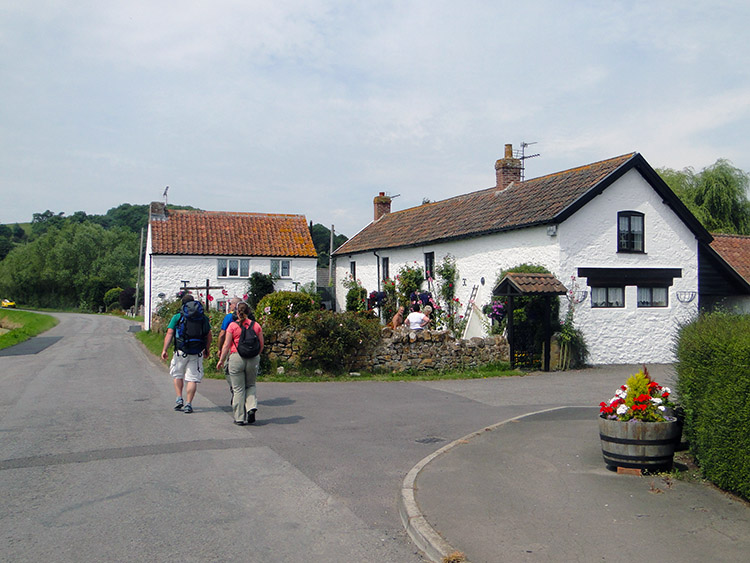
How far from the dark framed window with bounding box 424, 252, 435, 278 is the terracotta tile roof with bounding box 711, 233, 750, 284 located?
10665 mm

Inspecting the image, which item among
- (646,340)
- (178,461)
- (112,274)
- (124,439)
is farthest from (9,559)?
(112,274)

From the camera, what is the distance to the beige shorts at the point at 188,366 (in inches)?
408

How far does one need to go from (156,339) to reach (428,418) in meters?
17.7

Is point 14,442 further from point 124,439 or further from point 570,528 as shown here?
point 570,528

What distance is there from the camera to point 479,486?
6.43 m

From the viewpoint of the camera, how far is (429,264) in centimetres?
2492

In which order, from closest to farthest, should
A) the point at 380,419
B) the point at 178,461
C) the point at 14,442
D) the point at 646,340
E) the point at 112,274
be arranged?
1. the point at 178,461
2. the point at 14,442
3. the point at 380,419
4. the point at 646,340
5. the point at 112,274

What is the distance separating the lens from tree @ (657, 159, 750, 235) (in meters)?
35.9

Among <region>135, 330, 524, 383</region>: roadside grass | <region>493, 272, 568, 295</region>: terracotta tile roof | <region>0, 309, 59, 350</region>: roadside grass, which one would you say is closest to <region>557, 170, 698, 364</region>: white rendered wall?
<region>493, 272, 568, 295</region>: terracotta tile roof

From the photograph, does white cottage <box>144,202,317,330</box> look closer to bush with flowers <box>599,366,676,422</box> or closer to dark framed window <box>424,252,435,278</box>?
dark framed window <box>424,252,435,278</box>

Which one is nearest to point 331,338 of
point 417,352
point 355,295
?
point 417,352

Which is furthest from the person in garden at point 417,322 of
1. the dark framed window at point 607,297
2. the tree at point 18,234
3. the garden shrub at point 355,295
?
the tree at point 18,234

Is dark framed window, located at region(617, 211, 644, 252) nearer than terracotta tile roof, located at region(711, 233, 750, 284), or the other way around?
dark framed window, located at region(617, 211, 644, 252)

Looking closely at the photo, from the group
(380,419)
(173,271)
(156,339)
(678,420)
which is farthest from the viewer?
(173,271)
